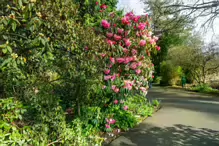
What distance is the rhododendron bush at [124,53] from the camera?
3.64 meters

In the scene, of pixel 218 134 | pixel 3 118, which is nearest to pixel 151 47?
pixel 218 134

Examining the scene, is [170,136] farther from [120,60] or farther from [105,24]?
[105,24]

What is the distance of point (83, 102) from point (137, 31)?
6.91 feet

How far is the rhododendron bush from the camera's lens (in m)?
3.64

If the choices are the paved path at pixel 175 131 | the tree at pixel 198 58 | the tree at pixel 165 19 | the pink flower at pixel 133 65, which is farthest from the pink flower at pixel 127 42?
the tree at pixel 198 58

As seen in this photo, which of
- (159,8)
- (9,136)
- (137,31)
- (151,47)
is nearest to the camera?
(9,136)

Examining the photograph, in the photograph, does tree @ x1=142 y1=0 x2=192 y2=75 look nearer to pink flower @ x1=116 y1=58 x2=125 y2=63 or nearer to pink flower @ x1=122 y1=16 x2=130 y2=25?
pink flower @ x1=122 y1=16 x2=130 y2=25

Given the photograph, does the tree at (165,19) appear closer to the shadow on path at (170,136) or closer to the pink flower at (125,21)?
the pink flower at (125,21)

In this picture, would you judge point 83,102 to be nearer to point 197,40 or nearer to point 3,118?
point 3,118

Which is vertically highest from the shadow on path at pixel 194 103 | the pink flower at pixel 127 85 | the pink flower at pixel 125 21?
the pink flower at pixel 125 21

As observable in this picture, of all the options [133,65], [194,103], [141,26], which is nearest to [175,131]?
[133,65]

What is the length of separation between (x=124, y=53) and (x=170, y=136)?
2.46 metres

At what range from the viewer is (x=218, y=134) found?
4.51 metres

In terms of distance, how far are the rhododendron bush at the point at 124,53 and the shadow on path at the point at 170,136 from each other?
0.75 metres
